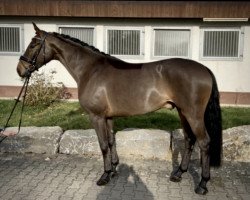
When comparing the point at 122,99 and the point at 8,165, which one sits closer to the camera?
the point at 122,99

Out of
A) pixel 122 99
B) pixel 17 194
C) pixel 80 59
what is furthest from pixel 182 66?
pixel 17 194

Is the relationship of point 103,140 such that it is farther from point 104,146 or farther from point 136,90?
point 136,90

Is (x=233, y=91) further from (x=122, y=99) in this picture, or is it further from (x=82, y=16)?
(x=122, y=99)

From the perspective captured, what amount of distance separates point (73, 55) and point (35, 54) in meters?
0.54

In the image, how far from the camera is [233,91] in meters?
10.1

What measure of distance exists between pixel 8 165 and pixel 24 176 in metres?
0.58

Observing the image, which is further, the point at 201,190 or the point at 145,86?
the point at 145,86

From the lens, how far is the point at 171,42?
1030 cm

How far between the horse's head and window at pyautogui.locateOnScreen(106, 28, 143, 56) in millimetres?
5554

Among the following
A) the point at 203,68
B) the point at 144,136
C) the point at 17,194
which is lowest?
the point at 17,194

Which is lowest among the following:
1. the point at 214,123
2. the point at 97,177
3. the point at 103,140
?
the point at 97,177

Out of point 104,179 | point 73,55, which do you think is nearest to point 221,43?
point 73,55

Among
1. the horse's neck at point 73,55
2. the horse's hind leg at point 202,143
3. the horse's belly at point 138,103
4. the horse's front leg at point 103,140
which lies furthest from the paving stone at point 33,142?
the horse's hind leg at point 202,143

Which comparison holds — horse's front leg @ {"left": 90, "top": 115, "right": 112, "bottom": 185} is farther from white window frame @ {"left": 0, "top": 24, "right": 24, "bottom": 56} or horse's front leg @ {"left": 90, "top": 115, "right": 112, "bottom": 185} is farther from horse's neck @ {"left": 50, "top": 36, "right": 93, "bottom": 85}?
white window frame @ {"left": 0, "top": 24, "right": 24, "bottom": 56}
